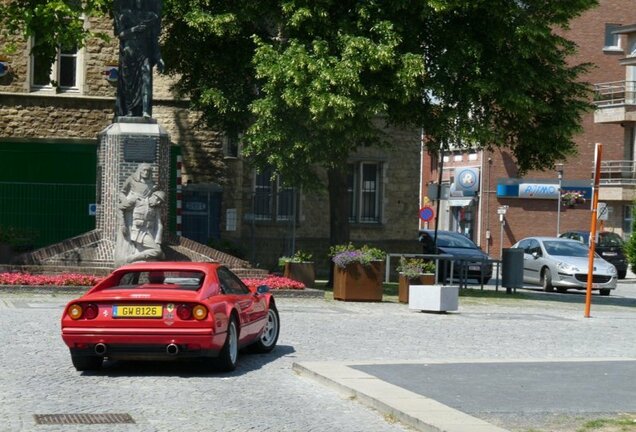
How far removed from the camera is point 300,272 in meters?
28.7

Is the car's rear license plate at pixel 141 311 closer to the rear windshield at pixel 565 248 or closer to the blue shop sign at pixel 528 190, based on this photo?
the rear windshield at pixel 565 248

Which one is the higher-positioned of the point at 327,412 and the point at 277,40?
the point at 277,40

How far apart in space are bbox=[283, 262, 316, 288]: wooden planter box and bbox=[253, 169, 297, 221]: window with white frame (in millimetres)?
12149

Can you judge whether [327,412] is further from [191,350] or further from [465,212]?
[465,212]

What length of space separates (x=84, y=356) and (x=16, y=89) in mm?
27025

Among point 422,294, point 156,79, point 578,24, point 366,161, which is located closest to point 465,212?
point 578,24

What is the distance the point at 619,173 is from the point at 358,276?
4470 centimetres

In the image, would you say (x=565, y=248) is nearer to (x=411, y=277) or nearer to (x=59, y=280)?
(x=411, y=277)

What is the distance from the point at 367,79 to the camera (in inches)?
1158

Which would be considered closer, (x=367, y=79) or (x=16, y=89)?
(x=367, y=79)

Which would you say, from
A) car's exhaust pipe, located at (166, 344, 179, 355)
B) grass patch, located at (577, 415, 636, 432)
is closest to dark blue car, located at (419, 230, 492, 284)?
car's exhaust pipe, located at (166, 344, 179, 355)

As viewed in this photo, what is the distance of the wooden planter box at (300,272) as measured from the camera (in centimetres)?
2867

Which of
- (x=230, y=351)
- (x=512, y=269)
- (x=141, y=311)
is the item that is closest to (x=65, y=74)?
(x=512, y=269)

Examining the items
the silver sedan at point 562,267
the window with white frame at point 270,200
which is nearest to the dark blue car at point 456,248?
the silver sedan at point 562,267
